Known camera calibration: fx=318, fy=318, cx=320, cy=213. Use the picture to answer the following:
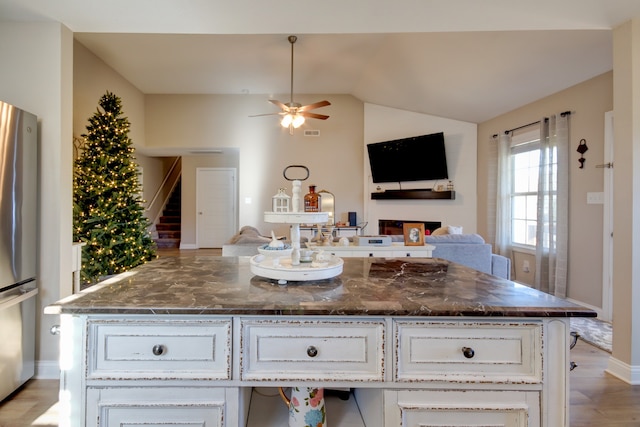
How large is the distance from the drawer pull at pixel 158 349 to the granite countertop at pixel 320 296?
0.38 ft

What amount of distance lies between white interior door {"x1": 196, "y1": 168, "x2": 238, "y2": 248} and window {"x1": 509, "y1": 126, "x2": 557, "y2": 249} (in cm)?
542

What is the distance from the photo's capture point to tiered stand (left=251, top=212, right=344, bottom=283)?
3.83 ft

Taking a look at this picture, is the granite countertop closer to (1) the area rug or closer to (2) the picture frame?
(2) the picture frame

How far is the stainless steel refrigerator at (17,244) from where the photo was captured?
185cm

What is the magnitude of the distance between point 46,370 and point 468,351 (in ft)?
8.63

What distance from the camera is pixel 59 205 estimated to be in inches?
85.3

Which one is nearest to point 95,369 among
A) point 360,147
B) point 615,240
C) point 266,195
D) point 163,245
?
point 615,240

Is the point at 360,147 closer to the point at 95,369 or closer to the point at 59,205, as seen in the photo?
the point at 59,205

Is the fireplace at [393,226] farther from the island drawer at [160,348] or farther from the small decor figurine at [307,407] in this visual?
the island drawer at [160,348]

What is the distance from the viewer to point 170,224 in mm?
7914

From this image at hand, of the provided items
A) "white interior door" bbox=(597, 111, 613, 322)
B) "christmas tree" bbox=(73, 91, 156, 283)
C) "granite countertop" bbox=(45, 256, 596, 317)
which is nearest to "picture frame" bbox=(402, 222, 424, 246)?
"granite countertop" bbox=(45, 256, 596, 317)

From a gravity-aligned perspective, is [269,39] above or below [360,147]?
above

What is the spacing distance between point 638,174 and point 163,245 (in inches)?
311

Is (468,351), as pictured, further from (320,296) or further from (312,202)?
(312,202)
